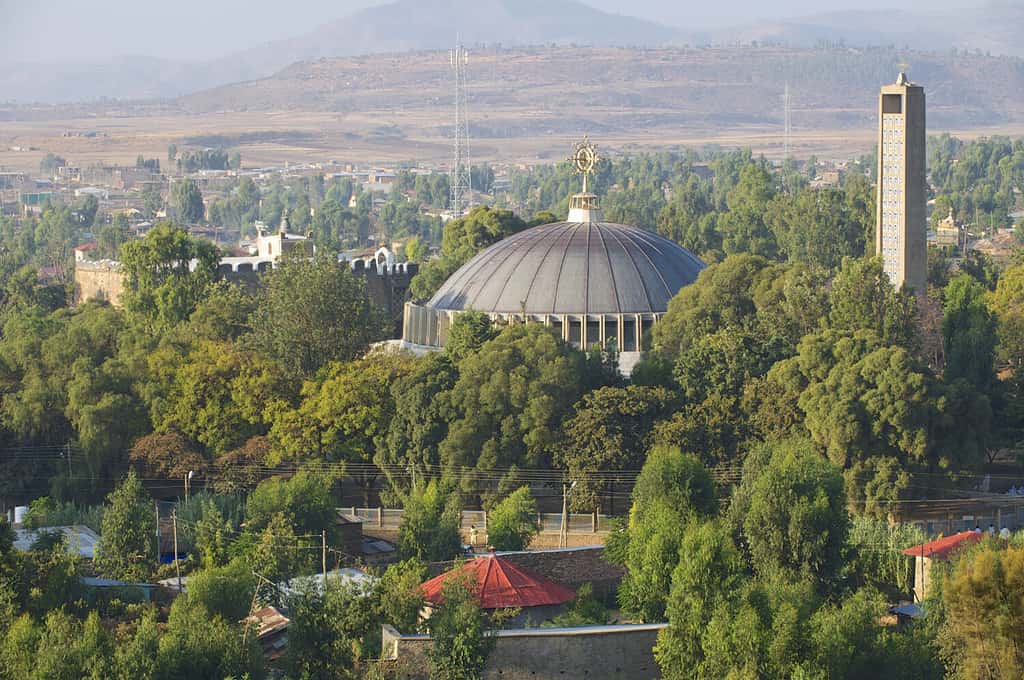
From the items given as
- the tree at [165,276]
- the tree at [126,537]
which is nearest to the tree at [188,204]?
the tree at [165,276]

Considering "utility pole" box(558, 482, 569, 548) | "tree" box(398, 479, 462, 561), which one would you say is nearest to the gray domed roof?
"utility pole" box(558, 482, 569, 548)

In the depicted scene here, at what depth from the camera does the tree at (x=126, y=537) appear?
1582 inches

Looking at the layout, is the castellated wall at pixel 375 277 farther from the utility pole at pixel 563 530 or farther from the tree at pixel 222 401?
the utility pole at pixel 563 530

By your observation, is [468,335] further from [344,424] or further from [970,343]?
[970,343]

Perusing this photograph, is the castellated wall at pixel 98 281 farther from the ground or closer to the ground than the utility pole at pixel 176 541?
farther from the ground

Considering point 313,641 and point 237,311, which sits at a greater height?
point 237,311

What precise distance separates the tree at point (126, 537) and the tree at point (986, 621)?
15.8 m

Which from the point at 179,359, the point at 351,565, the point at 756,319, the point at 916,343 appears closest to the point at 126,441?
the point at 179,359

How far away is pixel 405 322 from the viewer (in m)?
A: 60.7

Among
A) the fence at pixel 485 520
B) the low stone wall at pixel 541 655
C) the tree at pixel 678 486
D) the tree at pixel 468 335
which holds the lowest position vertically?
the fence at pixel 485 520

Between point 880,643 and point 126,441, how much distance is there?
23.6 metres

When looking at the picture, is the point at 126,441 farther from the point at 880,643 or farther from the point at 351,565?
the point at 880,643

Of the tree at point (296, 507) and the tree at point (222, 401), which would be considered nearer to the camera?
the tree at point (296, 507)

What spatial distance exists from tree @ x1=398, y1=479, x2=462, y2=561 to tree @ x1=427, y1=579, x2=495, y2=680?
24.0ft
